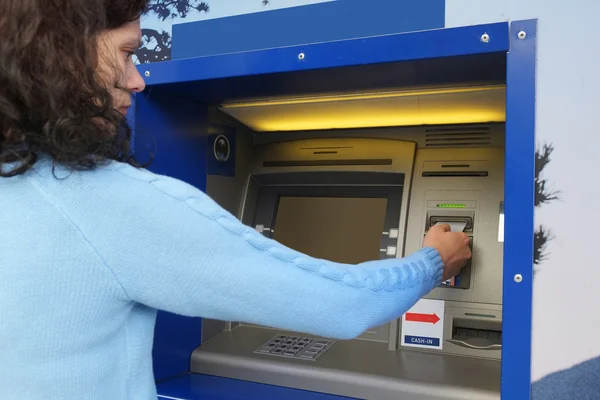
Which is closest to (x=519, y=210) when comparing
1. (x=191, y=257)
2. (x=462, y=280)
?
(x=462, y=280)

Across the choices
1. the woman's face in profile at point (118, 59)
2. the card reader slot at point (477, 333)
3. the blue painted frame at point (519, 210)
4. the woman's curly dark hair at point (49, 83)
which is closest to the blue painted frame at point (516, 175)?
the blue painted frame at point (519, 210)

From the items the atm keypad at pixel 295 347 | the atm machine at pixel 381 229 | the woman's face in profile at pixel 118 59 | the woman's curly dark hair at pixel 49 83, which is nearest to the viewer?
the woman's curly dark hair at pixel 49 83

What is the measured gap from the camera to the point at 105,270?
0.87 meters

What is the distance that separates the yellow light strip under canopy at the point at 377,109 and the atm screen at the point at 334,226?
0.95ft

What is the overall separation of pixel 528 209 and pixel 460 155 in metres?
0.72

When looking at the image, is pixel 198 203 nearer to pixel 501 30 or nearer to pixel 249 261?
pixel 249 261

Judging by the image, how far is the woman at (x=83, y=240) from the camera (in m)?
0.86

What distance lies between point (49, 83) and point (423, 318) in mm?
1343

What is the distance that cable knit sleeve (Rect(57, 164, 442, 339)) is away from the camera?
2.84 ft

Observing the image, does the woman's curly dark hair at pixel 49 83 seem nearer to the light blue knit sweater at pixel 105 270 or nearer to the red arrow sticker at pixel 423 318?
the light blue knit sweater at pixel 105 270

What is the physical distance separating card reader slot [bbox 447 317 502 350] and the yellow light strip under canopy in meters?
0.67

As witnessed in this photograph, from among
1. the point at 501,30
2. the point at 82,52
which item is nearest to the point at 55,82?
the point at 82,52

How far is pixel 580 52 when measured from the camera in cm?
122

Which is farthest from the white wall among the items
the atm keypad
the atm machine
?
the atm keypad
